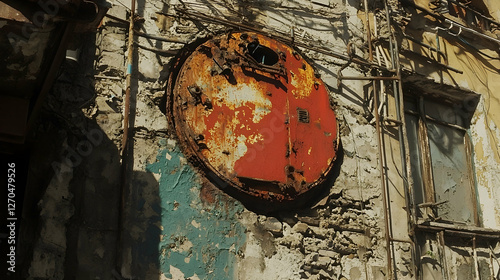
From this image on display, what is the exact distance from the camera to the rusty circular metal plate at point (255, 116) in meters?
4.86

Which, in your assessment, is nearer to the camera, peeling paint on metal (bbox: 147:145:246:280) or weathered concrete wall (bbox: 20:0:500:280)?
weathered concrete wall (bbox: 20:0:500:280)

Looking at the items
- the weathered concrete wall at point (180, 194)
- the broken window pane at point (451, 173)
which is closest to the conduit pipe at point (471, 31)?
the broken window pane at point (451, 173)

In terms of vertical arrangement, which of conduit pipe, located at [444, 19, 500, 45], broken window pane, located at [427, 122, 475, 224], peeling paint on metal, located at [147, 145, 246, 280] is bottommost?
peeling paint on metal, located at [147, 145, 246, 280]

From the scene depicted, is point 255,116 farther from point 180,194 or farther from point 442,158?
point 442,158

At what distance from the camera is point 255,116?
5.16 m

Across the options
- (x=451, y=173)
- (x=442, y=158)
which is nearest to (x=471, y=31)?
(x=442, y=158)

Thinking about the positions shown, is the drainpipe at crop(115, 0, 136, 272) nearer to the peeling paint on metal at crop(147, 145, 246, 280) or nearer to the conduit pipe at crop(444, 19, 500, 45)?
the peeling paint on metal at crop(147, 145, 246, 280)

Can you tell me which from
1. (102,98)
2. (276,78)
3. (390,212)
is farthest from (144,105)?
(390,212)

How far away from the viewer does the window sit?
20.3ft

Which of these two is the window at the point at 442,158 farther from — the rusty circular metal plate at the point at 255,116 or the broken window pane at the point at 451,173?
the rusty circular metal plate at the point at 255,116

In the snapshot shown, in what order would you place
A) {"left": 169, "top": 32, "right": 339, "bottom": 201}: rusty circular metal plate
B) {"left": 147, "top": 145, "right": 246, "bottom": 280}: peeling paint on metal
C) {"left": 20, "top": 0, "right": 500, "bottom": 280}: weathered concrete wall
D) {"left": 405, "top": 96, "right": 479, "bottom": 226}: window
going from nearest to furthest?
{"left": 20, "top": 0, "right": 500, "bottom": 280}: weathered concrete wall < {"left": 147, "top": 145, "right": 246, "bottom": 280}: peeling paint on metal < {"left": 169, "top": 32, "right": 339, "bottom": 201}: rusty circular metal plate < {"left": 405, "top": 96, "right": 479, "bottom": 226}: window

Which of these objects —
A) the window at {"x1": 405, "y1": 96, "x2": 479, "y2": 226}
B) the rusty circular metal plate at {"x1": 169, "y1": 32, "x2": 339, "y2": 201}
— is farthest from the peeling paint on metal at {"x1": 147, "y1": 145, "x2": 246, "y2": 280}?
the window at {"x1": 405, "y1": 96, "x2": 479, "y2": 226}

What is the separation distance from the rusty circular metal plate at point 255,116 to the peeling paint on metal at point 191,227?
190mm

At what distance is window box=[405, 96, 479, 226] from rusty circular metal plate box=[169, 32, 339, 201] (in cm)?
125
